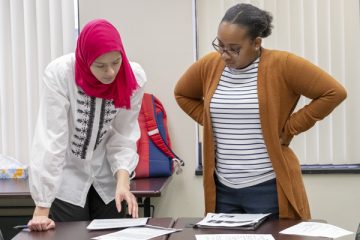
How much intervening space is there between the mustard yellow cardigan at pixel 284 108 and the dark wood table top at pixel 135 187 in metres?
0.61

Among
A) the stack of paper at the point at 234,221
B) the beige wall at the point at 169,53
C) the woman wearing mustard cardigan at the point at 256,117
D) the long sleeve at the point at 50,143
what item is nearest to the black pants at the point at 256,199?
the woman wearing mustard cardigan at the point at 256,117

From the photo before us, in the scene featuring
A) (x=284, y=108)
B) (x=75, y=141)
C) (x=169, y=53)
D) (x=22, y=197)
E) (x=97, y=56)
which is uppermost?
(x=169, y=53)

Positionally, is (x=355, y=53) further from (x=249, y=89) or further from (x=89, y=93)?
(x=89, y=93)

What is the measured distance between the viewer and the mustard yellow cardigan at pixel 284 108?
1.87m

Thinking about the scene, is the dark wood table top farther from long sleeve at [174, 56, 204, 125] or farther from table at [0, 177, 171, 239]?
long sleeve at [174, 56, 204, 125]

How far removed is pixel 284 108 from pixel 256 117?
12 cm

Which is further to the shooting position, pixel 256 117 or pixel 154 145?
pixel 154 145

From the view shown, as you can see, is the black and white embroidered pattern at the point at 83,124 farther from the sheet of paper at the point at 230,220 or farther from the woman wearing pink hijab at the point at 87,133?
the sheet of paper at the point at 230,220

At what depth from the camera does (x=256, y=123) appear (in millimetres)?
1894

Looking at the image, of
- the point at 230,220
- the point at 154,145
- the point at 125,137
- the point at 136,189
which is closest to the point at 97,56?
the point at 125,137

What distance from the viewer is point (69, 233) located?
5.27 feet

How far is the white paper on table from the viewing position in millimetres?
1514

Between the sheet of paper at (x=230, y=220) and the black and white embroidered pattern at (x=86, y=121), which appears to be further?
the black and white embroidered pattern at (x=86, y=121)

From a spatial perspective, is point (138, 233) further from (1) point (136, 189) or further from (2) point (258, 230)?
(1) point (136, 189)
